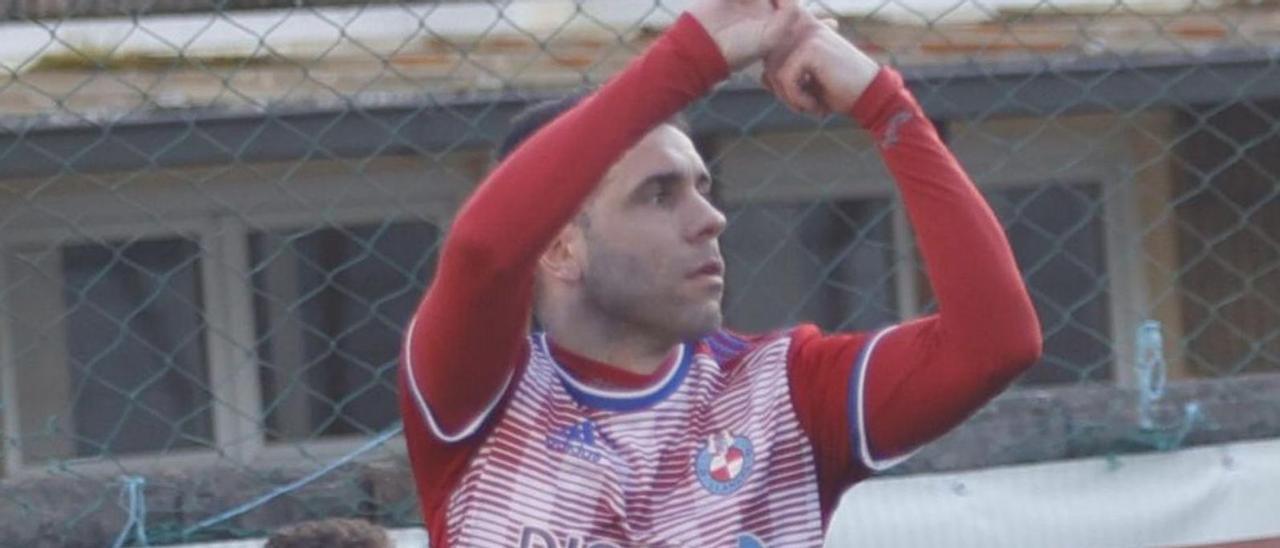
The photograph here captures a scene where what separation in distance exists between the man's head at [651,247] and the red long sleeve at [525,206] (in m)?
0.13

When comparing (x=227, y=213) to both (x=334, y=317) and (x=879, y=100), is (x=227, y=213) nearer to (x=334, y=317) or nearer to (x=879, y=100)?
(x=334, y=317)

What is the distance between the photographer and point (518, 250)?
7.55 ft

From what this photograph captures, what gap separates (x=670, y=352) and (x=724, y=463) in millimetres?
157

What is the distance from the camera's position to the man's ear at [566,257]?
254 cm

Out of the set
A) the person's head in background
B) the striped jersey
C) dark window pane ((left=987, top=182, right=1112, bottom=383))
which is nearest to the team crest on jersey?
the striped jersey

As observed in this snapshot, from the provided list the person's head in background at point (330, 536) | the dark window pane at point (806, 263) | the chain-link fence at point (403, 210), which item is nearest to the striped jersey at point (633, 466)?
the person's head in background at point (330, 536)

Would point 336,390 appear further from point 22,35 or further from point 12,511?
point 12,511

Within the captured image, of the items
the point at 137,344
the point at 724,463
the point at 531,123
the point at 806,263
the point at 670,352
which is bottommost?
the point at 137,344

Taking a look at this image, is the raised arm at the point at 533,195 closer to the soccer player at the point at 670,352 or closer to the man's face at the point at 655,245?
the soccer player at the point at 670,352

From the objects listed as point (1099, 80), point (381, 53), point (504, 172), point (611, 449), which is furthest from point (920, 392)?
→ point (381, 53)

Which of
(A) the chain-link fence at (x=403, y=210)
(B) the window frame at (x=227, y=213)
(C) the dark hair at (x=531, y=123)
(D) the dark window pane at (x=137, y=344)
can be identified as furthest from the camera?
(D) the dark window pane at (x=137, y=344)

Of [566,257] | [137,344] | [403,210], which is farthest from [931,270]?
[137,344]

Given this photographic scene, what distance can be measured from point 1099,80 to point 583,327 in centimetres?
243

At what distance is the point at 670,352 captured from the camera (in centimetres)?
255
